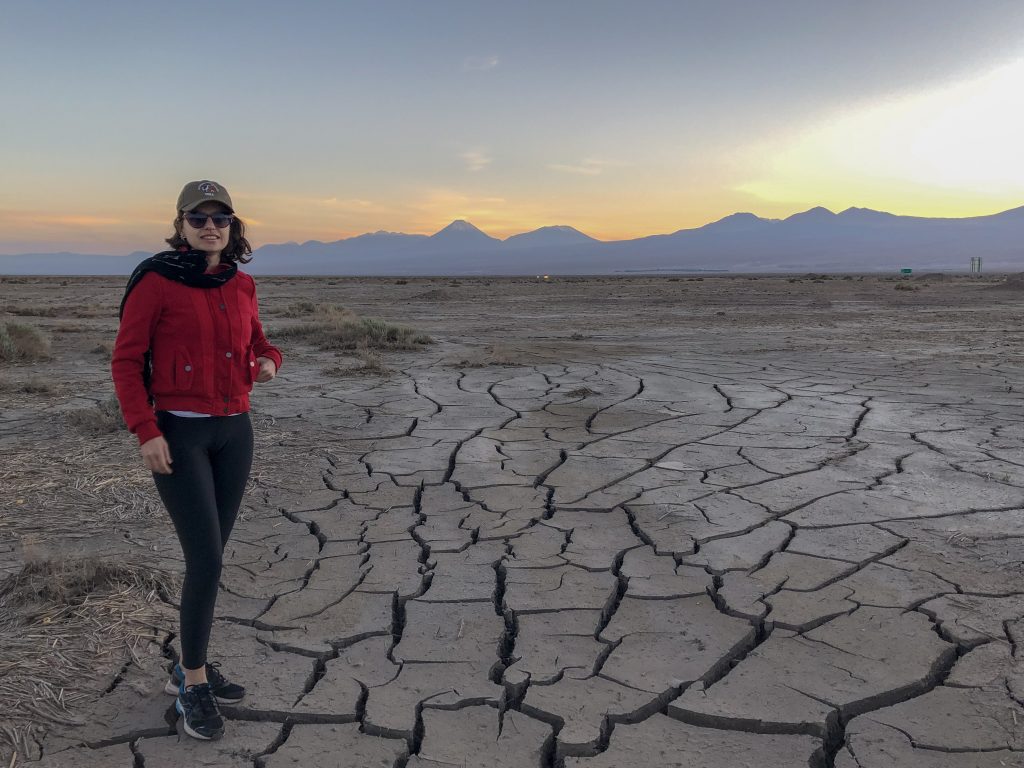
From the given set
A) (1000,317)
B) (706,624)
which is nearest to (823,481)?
(706,624)

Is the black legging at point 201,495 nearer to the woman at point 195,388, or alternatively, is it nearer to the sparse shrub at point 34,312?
the woman at point 195,388

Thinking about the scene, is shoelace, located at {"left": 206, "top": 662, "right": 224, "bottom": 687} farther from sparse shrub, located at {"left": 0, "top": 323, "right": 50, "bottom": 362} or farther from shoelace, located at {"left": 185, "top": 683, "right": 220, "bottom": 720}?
sparse shrub, located at {"left": 0, "top": 323, "right": 50, "bottom": 362}

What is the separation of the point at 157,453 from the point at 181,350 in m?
0.30

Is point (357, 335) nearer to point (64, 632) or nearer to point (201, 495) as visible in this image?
point (64, 632)

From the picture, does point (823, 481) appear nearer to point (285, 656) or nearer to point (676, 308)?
point (285, 656)

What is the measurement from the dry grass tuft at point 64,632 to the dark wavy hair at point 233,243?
1.47 metres

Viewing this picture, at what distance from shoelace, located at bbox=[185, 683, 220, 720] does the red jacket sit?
81cm

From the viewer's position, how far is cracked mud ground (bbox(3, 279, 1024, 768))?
8.01 feet

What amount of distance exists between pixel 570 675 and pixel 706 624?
0.65m

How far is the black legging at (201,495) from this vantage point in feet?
7.46

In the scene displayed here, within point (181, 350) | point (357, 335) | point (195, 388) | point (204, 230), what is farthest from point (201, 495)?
point (357, 335)

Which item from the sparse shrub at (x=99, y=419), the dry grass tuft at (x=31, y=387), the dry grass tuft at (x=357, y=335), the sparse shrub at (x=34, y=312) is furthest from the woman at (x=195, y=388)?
the sparse shrub at (x=34, y=312)

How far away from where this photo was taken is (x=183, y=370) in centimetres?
227

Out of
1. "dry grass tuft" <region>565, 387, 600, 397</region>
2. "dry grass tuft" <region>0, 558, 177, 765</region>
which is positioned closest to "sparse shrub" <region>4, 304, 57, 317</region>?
"dry grass tuft" <region>565, 387, 600, 397</region>
